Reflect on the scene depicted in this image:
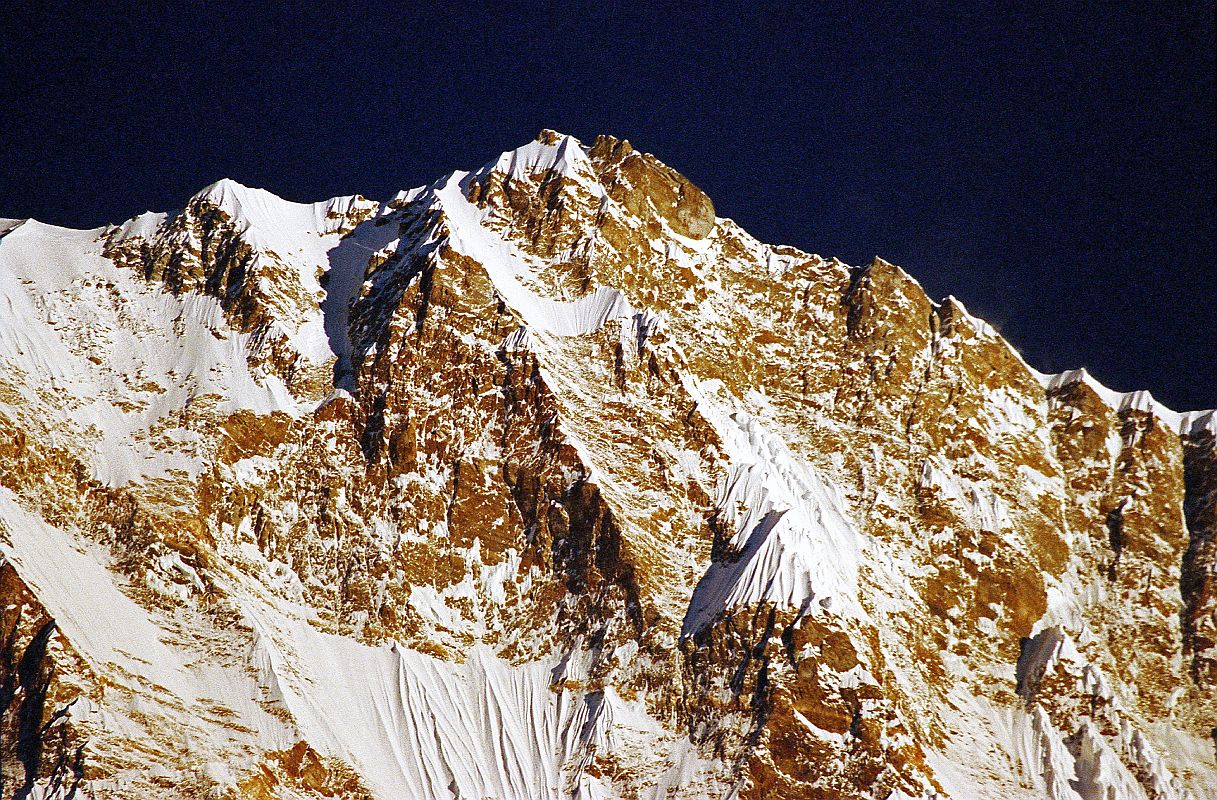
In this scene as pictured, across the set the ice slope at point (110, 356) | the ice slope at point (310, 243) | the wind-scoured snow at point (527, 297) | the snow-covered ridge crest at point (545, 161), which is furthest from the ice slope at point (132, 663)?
the snow-covered ridge crest at point (545, 161)

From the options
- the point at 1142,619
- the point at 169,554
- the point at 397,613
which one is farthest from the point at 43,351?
the point at 1142,619

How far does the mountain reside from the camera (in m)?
128

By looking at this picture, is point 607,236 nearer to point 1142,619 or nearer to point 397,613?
point 397,613

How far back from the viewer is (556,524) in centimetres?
14862

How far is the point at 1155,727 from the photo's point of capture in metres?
142

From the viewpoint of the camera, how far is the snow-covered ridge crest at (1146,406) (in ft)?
574

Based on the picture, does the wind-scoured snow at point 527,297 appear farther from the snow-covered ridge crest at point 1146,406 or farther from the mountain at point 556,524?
the snow-covered ridge crest at point 1146,406

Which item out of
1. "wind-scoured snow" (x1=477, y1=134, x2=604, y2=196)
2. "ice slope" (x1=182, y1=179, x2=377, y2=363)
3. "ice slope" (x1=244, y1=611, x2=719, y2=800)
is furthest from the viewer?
"wind-scoured snow" (x1=477, y1=134, x2=604, y2=196)

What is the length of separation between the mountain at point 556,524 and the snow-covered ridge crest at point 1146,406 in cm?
60

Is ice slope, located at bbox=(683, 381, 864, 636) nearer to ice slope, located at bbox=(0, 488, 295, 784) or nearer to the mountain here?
the mountain

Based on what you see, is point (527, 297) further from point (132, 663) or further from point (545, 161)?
point (132, 663)

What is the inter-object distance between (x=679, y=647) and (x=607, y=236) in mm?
67699

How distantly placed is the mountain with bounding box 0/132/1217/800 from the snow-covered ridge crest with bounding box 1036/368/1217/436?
0.60 m

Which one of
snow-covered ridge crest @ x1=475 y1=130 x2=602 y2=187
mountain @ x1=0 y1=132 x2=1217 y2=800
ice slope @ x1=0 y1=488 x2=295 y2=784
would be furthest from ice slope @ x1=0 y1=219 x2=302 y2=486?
snow-covered ridge crest @ x1=475 y1=130 x2=602 y2=187
